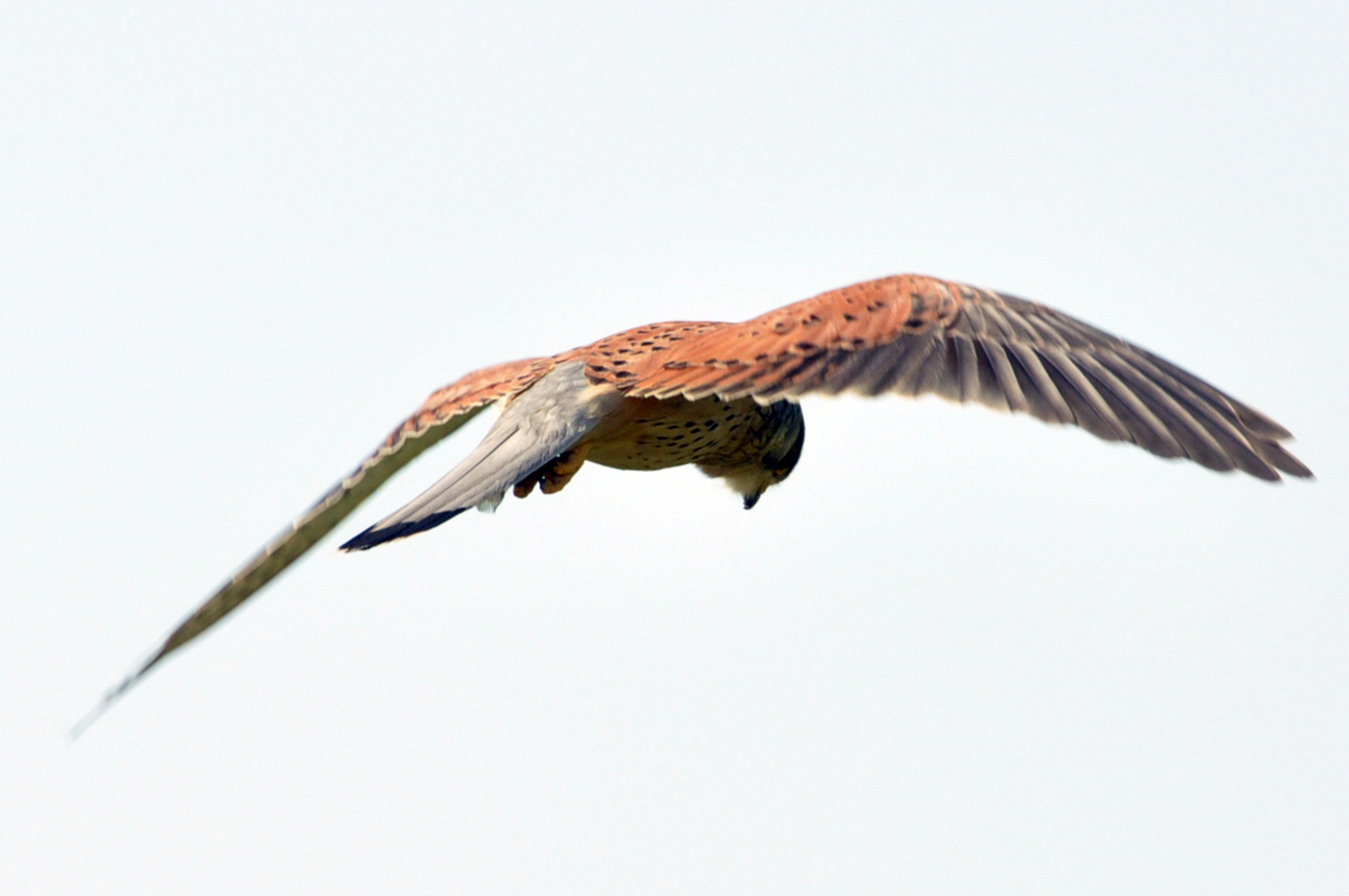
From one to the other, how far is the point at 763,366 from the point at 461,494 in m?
1.23

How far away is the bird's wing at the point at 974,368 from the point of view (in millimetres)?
6066

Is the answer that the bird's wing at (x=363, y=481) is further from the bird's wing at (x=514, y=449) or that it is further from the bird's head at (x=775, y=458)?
the bird's head at (x=775, y=458)

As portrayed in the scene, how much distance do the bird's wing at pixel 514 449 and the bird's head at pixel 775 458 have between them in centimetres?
102

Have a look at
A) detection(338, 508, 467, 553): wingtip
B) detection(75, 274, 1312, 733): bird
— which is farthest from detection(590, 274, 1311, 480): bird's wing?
detection(338, 508, 467, 553): wingtip

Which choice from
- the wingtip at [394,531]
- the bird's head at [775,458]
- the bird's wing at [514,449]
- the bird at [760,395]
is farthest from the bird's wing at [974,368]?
the bird's head at [775,458]

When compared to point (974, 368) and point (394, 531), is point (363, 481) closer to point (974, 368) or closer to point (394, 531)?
point (394, 531)

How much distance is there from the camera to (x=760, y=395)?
6406mm

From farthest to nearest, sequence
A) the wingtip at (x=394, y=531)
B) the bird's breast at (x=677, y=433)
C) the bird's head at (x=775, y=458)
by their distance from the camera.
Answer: the bird's head at (x=775, y=458) → the bird's breast at (x=677, y=433) → the wingtip at (x=394, y=531)

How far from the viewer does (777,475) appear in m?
8.39

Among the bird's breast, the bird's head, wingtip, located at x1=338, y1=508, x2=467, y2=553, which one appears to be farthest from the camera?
the bird's head

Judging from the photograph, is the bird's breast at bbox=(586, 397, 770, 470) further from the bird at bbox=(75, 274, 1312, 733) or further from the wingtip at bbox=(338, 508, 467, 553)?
the wingtip at bbox=(338, 508, 467, 553)

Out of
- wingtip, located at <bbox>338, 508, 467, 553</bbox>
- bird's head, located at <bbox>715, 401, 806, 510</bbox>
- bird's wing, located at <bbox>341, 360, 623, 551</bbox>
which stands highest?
bird's head, located at <bbox>715, 401, 806, 510</bbox>

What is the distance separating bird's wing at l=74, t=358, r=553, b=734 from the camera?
7.54 m

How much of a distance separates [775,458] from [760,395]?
1.83 metres
